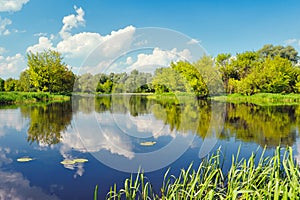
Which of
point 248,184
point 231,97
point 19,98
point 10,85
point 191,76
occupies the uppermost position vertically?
point 10,85

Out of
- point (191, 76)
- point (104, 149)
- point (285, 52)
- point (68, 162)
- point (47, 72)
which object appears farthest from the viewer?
point (285, 52)

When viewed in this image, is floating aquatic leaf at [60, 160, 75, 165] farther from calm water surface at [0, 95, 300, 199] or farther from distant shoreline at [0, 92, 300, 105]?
distant shoreline at [0, 92, 300, 105]

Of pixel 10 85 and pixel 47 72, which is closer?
pixel 47 72

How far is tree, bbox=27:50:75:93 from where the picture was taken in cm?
3441

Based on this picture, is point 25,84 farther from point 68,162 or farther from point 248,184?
point 248,184

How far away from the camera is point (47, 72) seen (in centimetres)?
3438

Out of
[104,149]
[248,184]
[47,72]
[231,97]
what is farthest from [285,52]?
[248,184]

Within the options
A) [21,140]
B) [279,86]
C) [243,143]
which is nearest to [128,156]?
[243,143]

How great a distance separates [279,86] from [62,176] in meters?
33.2

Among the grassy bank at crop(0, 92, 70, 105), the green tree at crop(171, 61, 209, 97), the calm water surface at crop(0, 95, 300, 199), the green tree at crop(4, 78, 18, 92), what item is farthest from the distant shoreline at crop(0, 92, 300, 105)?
the green tree at crop(4, 78, 18, 92)

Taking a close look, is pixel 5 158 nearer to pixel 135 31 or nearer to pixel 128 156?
pixel 128 156

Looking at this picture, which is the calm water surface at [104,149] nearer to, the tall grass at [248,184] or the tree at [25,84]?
the tall grass at [248,184]

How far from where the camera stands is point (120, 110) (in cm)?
1031

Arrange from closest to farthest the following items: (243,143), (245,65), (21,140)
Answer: (243,143) < (21,140) < (245,65)
